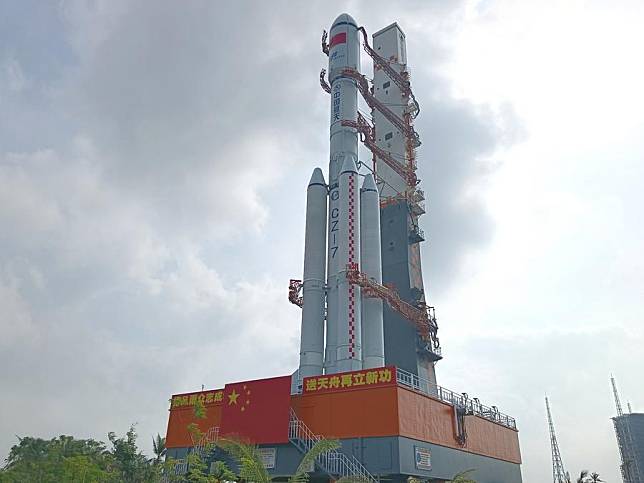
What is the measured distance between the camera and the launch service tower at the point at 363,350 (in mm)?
29172

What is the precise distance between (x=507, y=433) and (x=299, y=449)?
22704 millimetres

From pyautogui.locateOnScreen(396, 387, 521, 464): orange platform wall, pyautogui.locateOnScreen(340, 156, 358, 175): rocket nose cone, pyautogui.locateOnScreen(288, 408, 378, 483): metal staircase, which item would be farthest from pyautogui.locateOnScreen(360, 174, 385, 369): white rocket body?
pyautogui.locateOnScreen(288, 408, 378, 483): metal staircase

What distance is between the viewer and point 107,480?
26.8 meters

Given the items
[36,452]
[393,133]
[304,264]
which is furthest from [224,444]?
[36,452]

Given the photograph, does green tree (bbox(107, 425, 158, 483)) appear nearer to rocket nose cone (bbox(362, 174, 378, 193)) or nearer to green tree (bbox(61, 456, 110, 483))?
green tree (bbox(61, 456, 110, 483))

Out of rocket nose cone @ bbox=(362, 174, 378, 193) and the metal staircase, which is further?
rocket nose cone @ bbox=(362, 174, 378, 193)

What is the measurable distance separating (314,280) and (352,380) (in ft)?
35.4

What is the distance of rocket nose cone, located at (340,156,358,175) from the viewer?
1645 inches

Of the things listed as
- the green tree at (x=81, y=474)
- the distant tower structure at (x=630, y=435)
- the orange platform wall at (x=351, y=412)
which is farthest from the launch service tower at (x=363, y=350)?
the distant tower structure at (x=630, y=435)

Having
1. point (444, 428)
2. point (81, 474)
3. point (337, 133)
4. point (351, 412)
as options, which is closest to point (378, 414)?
point (351, 412)

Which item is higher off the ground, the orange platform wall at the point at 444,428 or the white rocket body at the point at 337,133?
the white rocket body at the point at 337,133

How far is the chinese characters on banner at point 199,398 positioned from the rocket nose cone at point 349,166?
60.3ft

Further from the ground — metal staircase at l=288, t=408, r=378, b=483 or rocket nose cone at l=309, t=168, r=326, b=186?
rocket nose cone at l=309, t=168, r=326, b=186

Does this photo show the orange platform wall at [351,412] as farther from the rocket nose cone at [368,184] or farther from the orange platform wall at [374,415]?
the rocket nose cone at [368,184]
